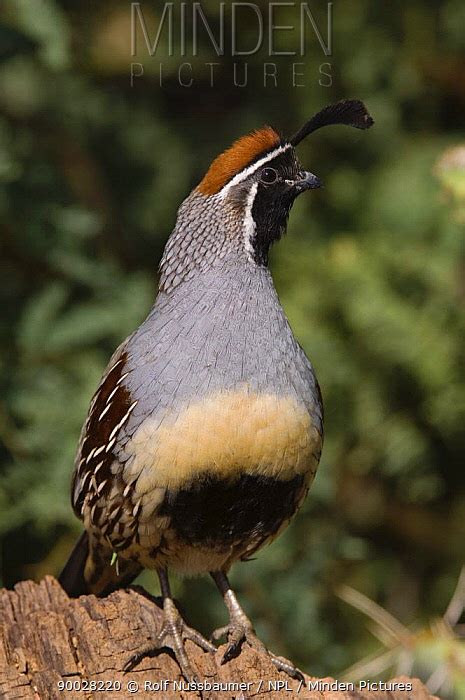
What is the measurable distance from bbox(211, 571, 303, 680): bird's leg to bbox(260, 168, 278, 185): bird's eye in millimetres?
1331

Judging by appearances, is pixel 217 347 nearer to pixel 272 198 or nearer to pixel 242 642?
pixel 272 198

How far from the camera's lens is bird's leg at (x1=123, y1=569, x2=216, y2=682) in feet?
10.3

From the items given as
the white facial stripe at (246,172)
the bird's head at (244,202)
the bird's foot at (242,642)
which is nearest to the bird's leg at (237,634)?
the bird's foot at (242,642)

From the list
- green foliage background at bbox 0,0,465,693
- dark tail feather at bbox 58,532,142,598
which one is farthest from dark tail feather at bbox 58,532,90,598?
green foliage background at bbox 0,0,465,693

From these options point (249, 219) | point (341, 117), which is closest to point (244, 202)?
point (249, 219)

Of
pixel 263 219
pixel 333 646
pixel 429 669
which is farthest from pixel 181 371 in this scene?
pixel 333 646

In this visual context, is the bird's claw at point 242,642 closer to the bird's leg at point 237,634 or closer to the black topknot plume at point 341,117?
the bird's leg at point 237,634

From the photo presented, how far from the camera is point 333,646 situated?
470cm

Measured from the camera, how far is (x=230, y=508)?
3.23 m

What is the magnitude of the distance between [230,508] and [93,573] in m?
0.82

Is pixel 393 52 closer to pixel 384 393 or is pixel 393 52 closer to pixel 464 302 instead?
pixel 464 302

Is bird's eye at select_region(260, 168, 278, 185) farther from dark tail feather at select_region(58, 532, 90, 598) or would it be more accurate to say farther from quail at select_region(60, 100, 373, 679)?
dark tail feather at select_region(58, 532, 90, 598)

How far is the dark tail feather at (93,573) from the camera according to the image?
12.4 feet

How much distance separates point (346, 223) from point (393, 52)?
0.91 meters
